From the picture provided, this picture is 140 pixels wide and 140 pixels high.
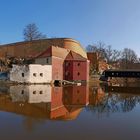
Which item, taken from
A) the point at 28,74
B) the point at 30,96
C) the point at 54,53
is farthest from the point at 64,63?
the point at 30,96

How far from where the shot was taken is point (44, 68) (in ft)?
170

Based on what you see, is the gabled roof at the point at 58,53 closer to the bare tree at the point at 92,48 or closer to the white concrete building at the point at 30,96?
the white concrete building at the point at 30,96

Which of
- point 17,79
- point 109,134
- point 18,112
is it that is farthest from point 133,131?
point 17,79

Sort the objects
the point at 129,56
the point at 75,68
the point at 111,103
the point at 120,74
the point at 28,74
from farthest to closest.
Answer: the point at 129,56 → the point at 120,74 → the point at 75,68 → the point at 28,74 → the point at 111,103

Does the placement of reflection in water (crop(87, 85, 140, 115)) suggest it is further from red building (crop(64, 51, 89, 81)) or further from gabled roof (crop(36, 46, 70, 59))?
red building (crop(64, 51, 89, 81))

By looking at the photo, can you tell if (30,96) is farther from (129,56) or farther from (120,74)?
(129,56)

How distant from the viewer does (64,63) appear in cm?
6003

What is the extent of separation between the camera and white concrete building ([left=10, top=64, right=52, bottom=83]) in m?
49.2

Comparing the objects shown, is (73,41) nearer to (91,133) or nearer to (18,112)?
(18,112)

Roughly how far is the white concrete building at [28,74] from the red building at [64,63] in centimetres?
366

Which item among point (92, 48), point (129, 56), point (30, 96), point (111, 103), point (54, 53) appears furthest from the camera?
point (129, 56)

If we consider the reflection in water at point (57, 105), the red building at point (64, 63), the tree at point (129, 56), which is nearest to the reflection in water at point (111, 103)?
the reflection in water at point (57, 105)

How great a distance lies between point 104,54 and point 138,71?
2420 centimetres

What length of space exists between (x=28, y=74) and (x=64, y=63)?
12.8 m
